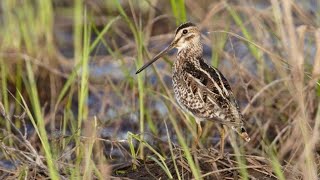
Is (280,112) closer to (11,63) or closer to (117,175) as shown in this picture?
(117,175)

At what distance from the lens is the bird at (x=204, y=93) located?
4477mm

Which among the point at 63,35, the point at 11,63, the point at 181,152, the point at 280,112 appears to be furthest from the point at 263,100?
the point at 63,35

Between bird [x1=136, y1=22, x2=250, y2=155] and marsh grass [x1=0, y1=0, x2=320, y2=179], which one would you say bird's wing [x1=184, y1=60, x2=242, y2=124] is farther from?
marsh grass [x1=0, y1=0, x2=320, y2=179]

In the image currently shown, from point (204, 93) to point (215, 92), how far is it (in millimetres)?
62

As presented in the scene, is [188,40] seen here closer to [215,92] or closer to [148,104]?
[215,92]

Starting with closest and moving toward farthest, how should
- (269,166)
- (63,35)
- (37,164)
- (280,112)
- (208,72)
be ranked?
(37,164) < (269,166) < (208,72) < (280,112) < (63,35)

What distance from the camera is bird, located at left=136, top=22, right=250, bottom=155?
4477 millimetres

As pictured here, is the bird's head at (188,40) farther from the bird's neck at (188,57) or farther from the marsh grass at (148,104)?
the marsh grass at (148,104)

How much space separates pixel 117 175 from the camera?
4.45 meters

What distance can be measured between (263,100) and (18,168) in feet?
6.97

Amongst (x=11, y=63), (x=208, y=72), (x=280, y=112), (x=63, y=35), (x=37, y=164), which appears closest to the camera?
(x=37, y=164)

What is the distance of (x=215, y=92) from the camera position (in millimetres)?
4547

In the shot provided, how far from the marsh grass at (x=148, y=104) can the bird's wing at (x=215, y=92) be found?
0.17m

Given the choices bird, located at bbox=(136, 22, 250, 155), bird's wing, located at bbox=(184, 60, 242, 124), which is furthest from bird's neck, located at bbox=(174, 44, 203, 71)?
bird's wing, located at bbox=(184, 60, 242, 124)
